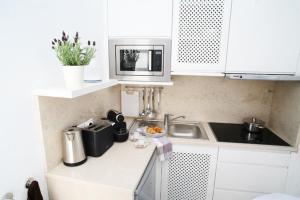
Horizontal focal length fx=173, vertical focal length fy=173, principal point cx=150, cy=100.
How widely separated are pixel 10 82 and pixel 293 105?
2066 mm

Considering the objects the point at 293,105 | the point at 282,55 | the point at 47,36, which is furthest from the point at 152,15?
the point at 293,105

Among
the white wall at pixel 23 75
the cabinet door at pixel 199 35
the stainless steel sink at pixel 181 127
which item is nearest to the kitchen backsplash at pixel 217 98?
the stainless steel sink at pixel 181 127

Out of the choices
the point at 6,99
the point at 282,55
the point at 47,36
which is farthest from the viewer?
the point at 282,55

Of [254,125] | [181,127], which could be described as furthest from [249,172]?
[181,127]

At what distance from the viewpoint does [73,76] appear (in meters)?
0.97

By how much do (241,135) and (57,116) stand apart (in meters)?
1.65

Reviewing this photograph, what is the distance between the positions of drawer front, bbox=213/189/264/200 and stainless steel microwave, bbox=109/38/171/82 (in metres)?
1.16

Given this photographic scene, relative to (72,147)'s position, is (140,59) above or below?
above

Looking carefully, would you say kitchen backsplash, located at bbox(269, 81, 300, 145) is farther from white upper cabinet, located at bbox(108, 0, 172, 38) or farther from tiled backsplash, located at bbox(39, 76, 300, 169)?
white upper cabinet, located at bbox(108, 0, 172, 38)

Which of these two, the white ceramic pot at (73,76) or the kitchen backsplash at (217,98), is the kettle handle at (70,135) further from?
the kitchen backsplash at (217,98)

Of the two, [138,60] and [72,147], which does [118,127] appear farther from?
[138,60]

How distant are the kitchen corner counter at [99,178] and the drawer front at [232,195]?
2.88 feet

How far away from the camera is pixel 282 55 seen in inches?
55.6

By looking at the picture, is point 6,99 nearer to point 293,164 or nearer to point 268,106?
point 293,164
